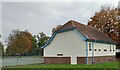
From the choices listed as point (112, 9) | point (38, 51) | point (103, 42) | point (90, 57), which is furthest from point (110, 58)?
point (38, 51)

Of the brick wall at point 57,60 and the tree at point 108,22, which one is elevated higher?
the tree at point 108,22

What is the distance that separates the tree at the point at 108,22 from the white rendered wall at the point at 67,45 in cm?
2039

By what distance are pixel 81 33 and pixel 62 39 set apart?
10.7 ft

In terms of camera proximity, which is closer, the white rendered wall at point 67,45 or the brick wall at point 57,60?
the white rendered wall at point 67,45

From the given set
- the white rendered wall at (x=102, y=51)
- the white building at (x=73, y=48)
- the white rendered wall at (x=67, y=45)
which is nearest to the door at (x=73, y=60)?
the white building at (x=73, y=48)

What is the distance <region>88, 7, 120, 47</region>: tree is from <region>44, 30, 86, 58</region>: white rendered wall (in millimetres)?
20392

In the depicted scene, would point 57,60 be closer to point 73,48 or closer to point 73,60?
point 73,60

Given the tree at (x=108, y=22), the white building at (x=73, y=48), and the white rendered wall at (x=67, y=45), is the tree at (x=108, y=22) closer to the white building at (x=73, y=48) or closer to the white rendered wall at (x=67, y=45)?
the white building at (x=73, y=48)

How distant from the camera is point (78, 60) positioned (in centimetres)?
2966

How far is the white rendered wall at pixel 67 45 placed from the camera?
29.7 metres

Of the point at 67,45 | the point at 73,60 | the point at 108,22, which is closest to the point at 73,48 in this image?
the point at 67,45

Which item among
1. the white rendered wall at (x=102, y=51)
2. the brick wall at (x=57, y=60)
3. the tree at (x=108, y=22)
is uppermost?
the tree at (x=108, y=22)

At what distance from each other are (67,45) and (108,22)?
72.5ft

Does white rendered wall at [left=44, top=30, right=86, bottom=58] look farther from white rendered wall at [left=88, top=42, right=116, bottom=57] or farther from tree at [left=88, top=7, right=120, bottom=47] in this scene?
tree at [left=88, top=7, right=120, bottom=47]
